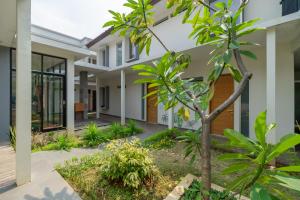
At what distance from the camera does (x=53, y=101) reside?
6.97 meters

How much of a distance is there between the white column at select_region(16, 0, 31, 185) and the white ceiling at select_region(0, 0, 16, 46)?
2.60 feet

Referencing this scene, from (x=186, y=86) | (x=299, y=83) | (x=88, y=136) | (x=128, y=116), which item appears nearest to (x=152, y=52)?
(x=128, y=116)

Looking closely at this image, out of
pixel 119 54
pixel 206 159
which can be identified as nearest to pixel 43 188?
pixel 206 159

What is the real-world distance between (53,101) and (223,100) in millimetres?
6845

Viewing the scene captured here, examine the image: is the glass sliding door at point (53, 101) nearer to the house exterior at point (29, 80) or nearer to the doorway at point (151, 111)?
the house exterior at point (29, 80)

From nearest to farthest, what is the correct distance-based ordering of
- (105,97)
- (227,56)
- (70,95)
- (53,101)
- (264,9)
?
(227,56) < (264,9) < (53,101) < (70,95) < (105,97)

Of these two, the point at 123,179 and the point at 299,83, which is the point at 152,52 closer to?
the point at 299,83

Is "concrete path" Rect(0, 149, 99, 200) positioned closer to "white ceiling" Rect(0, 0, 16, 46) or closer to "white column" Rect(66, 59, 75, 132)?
"white column" Rect(66, 59, 75, 132)

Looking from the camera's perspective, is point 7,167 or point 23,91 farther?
point 7,167

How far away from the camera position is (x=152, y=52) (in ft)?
30.6

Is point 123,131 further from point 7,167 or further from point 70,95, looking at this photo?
point 7,167

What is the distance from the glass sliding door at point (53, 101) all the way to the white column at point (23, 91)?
4.08 meters

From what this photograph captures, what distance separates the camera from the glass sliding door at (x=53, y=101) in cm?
669

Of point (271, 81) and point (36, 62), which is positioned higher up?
point (36, 62)
